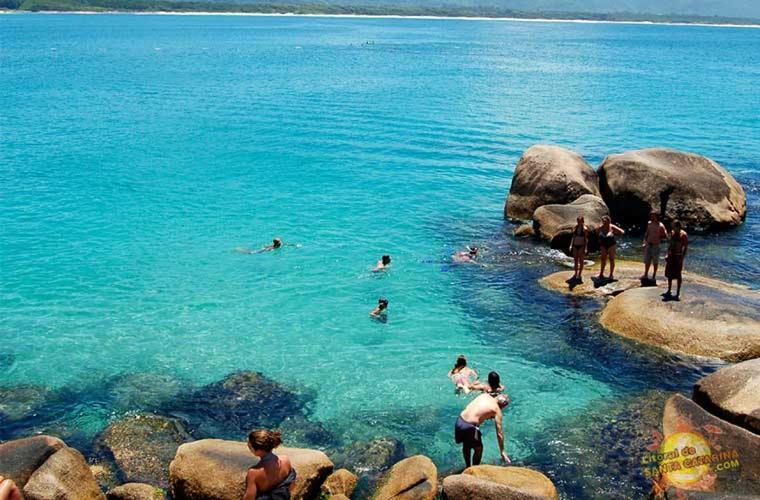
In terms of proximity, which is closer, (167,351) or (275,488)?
(275,488)

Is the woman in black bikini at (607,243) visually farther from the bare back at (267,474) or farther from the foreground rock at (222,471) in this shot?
the bare back at (267,474)

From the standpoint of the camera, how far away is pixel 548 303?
21875mm

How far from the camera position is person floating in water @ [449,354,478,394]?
1747 centimetres

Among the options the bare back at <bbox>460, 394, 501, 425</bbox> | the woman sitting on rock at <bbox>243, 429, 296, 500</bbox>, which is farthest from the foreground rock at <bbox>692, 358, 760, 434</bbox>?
the woman sitting on rock at <bbox>243, 429, 296, 500</bbox>

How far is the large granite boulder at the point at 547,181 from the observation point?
96.5 ft

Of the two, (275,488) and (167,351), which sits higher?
(275,488)

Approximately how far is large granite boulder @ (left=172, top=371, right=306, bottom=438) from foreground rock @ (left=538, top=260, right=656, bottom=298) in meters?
10.0

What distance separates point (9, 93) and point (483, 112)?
42657 millimetres

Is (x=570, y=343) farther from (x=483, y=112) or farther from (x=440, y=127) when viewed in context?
(x=483, y=112)

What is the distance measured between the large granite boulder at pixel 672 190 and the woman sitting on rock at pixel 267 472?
2231 cm

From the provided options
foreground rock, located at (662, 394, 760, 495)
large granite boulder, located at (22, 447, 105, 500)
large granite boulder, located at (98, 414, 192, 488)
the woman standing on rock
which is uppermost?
the woman standing on rock

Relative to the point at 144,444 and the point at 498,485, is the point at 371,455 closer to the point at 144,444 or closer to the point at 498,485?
the point at 498,485

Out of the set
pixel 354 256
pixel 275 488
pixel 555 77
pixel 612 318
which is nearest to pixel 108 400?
pixel 275 488

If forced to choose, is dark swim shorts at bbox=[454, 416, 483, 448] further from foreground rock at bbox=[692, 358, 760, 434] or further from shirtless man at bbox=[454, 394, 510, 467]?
foreground rock at bbox=[692, 358, 760, 434]
